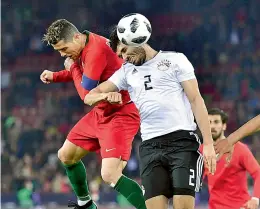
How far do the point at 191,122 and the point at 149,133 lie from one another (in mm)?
343

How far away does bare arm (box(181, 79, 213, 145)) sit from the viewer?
5.81m

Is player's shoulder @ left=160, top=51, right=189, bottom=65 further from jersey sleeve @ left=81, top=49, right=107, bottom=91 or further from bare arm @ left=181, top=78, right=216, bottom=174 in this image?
jersey sleeve @ left=81, top=49, right=107, bottom=91

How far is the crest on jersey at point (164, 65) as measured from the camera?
5.93 meters

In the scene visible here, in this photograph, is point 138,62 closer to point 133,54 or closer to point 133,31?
point 133,54

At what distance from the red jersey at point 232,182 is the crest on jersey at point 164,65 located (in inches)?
83.2

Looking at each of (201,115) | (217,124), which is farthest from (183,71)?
(217,124)

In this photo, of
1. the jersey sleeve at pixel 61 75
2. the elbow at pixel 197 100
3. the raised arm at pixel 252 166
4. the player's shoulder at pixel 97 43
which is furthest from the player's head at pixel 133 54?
the raised arm at pixel 252 166

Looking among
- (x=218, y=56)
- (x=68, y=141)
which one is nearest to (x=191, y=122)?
(x=68, y=141)

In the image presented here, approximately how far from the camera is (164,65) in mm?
5934

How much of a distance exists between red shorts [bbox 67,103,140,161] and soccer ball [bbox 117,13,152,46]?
4.16 ft

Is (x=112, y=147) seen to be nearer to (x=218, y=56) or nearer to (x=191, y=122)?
(x=191, y=122)

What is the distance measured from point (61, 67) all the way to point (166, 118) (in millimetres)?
12233

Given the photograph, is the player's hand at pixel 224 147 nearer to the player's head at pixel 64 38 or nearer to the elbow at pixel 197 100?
the elbow at pixel 197 100

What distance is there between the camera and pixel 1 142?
55.9 ft
